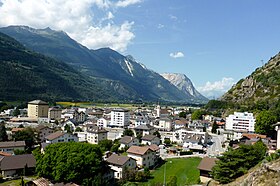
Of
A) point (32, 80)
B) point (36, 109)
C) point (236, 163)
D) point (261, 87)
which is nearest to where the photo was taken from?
point (236, 163)

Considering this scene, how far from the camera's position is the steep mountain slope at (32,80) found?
126719mm

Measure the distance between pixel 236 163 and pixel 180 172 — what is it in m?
13.4

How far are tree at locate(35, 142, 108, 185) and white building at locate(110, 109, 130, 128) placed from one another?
43881 millimetres

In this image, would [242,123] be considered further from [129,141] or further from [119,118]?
[119,118]

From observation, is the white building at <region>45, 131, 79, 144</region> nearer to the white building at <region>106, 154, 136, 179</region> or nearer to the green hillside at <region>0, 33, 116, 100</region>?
the white building at <region>106, 154, 136, 179</region>

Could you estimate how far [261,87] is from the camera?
84562mm

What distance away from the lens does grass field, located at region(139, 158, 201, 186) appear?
31.1 metres

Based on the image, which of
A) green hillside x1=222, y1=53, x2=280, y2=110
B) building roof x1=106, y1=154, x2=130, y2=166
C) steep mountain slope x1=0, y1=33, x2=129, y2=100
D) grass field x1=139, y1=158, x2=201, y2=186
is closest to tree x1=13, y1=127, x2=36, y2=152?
building roof x1=106, y1=154, x2=130, y2=166

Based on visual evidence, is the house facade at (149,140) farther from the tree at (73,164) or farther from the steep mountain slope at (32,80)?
the steep mountain slope at (32,80)

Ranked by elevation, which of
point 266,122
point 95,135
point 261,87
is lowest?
point 95,135

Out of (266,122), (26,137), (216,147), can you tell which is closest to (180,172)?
(216,147)

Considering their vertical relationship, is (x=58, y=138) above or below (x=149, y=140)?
above

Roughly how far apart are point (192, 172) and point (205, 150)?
13168mm

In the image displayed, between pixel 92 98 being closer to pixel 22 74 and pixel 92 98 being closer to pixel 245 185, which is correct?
pixel 22 74
